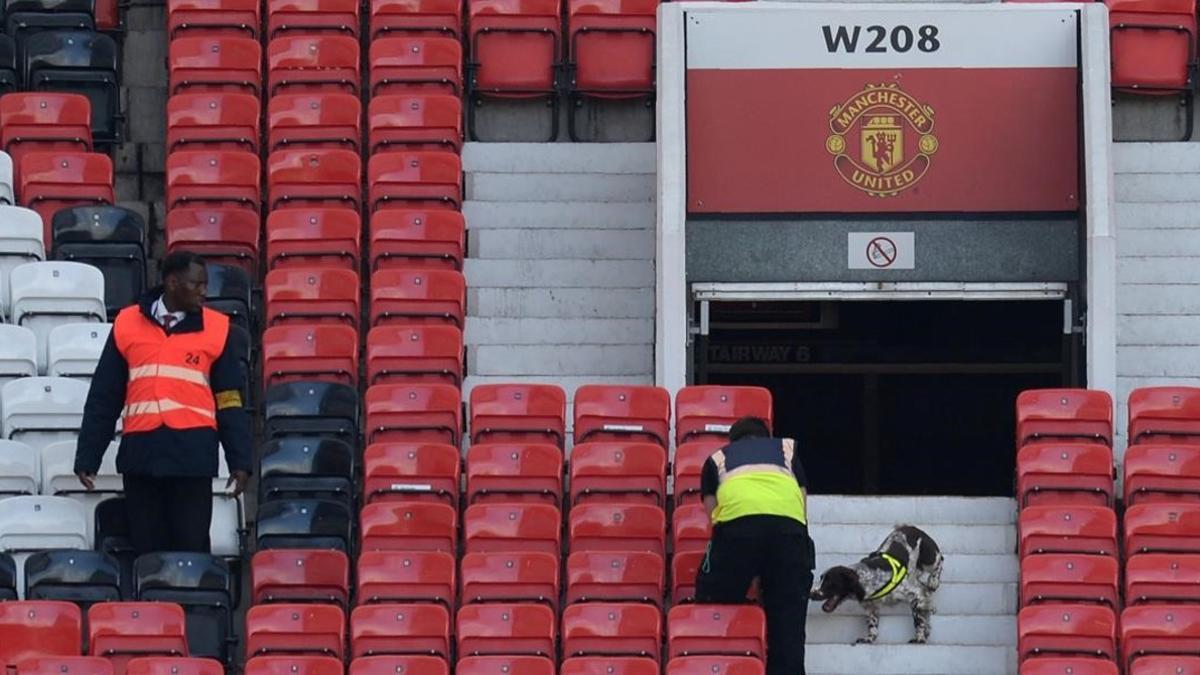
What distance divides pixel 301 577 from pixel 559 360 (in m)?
2.70

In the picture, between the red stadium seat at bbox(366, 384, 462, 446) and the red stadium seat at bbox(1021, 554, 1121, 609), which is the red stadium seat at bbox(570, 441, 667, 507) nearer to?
the red stadium seat at bbox(366, 384, 462, 446)

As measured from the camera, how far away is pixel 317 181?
52.7ft

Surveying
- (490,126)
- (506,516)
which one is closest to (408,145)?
(490,126)

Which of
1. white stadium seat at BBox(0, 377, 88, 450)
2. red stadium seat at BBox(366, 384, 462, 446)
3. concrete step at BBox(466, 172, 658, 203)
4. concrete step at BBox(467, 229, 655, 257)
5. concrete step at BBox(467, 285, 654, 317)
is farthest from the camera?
concrete step at BBox(466, 172, 658, 203)

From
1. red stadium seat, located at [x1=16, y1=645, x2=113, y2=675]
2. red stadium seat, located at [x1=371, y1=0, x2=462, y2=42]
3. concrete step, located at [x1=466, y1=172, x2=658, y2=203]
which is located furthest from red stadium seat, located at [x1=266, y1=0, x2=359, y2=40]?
red stadium seat, located at [x1=16, y1=645, x2=113, y2=675]

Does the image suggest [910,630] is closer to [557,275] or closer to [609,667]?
[609,667]

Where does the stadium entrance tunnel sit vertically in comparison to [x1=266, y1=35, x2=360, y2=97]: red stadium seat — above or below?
below

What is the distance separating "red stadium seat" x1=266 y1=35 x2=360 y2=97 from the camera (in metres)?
16.8

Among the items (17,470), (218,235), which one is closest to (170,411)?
(17,470)

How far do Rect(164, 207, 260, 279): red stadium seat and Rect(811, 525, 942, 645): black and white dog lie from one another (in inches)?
146

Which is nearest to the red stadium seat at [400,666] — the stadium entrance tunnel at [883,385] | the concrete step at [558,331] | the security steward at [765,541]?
the security steward at [765,541]

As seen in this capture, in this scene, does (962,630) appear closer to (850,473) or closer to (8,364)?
(8,364)

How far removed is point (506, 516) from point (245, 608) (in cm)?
118

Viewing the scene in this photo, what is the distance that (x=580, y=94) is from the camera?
16.8m
